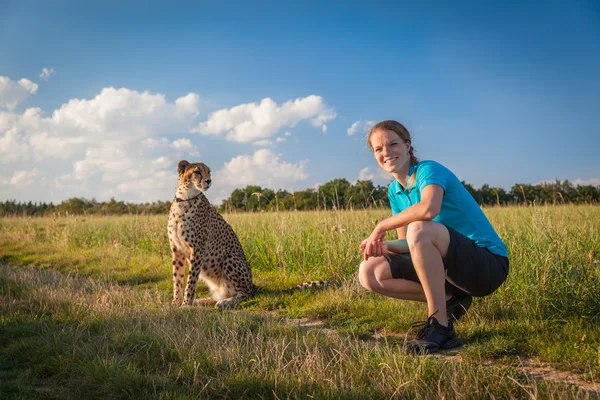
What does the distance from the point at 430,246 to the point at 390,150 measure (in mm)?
702

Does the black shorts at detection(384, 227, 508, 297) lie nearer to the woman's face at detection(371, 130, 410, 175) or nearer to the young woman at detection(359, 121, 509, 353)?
the young woman at detection(359, 121, 509, 353)

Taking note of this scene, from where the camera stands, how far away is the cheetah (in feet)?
15.5

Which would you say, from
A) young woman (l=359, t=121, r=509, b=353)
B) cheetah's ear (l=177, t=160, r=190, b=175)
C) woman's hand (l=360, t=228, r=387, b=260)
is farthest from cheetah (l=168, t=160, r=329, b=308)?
woman's hand (l=360, t=228, r=387, b=260)

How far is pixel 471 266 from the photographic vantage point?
294 centimetres

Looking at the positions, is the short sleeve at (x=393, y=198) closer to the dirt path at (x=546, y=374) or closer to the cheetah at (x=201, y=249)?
the dirt path at (x=546, y=374)

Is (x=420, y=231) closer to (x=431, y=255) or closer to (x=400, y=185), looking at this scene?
(x=431, y=255)

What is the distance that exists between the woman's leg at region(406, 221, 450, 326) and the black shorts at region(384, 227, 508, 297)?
0.21ft

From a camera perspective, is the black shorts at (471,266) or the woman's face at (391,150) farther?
the woman's face at (391,150)

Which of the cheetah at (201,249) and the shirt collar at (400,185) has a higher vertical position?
the shirt collar at (400,185)

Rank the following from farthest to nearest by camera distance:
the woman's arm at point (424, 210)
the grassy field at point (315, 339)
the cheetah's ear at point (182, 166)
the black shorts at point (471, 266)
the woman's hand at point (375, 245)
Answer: the cheetah's ear at point (182, 166)
the woman's hand at point (375, 245)
the black shorts at point (471, 266)
the woman's arm at point (424, 210)
the grassy field at point (315, 339)

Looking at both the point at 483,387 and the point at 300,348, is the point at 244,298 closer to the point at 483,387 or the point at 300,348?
the point at 300,348

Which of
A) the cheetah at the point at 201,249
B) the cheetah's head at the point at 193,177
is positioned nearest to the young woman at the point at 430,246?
the cheetah at the point at 201,249

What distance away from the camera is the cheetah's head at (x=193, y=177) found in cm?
466

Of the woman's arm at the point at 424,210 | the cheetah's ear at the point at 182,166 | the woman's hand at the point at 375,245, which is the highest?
the cheetah's ear at the point at 182,166
